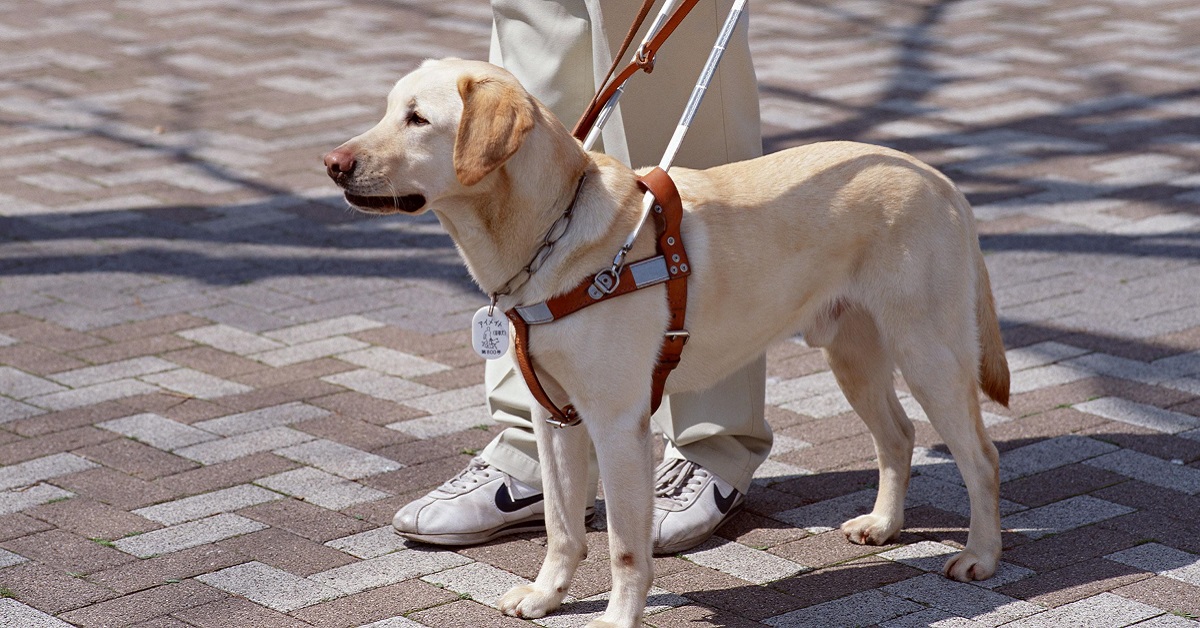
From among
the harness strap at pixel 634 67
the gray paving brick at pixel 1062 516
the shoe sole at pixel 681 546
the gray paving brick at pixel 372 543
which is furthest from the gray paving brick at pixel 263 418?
the gray paving brick at pixel 1062 516

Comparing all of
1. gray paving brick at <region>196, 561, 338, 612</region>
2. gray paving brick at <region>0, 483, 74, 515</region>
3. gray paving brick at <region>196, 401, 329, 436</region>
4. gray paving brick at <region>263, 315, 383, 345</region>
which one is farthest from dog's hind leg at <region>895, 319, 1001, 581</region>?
gray paving brick at <region>263, 315, 383, 345</region>

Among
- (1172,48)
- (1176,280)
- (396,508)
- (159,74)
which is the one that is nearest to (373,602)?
(396,508)

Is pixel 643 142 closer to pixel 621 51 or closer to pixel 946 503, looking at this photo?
pixel 621 51

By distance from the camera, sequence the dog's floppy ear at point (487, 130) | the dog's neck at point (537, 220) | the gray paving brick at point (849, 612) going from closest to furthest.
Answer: the dog's floppy ear at point (487, 130) < the dog's neck at point (537, 220) < the gray paving brick at point (849, 612)

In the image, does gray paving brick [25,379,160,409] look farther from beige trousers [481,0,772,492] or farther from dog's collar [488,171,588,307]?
dog's collar [488,171,588,307]

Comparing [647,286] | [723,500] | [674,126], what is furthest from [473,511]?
[674,126]

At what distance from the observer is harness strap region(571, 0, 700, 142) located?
3.53 meters

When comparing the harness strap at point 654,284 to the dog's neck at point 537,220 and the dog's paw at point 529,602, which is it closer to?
the dog's neck at point 537,220

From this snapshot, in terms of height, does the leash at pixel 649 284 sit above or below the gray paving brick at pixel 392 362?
above

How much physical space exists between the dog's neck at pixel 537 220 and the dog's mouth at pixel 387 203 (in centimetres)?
8

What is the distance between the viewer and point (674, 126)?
4.19m

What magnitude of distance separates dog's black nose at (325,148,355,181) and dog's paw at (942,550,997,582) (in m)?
1.80

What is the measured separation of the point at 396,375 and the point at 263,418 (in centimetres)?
60

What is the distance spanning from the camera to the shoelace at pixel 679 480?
4.03 m
